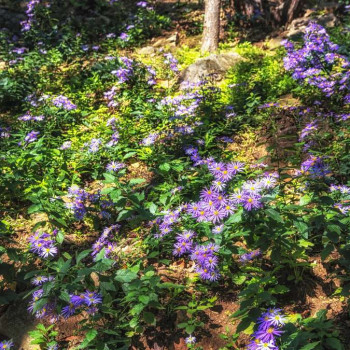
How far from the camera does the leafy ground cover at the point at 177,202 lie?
2.45m

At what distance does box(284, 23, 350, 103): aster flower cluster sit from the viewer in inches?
181

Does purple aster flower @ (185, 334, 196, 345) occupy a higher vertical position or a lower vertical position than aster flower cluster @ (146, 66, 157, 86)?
lower

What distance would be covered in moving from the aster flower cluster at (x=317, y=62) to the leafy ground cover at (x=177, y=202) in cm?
2

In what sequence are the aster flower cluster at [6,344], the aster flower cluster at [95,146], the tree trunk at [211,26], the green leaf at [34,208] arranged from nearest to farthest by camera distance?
1. the aster flower cluster at [6,344]
2. the green leaf at [34,208]
3. the aster flower cluster at [95,146]
4. the tree trunk at [211,26]

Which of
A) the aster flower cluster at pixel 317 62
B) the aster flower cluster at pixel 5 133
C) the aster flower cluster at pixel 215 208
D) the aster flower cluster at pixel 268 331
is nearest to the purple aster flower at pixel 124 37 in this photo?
the aster flower cluster at pixel 5 133

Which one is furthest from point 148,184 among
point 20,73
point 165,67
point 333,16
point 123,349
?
point 333,16

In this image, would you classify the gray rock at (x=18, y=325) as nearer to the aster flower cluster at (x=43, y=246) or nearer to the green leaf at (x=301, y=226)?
the aster flower cluster at (x=43, y=246)

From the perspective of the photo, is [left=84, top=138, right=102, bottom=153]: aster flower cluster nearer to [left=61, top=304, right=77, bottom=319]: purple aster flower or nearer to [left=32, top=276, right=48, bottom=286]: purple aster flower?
[left=32, top=276, right=48, bottom=286]: purple aster flower

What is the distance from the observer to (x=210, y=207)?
2.52 metres

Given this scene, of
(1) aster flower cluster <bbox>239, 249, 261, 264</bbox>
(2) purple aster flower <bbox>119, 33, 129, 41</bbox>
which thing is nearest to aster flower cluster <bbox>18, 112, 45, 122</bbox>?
(2) purple aster flower <bbox>119, 33, 129, 41</bbox>

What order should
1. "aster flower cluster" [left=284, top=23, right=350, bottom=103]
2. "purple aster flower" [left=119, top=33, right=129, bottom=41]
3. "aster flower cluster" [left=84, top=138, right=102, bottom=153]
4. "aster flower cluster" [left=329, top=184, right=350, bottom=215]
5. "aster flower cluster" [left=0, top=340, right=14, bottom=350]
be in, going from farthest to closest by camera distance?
"purple aster flower" [left=119, top=33, right=129, bottom=41] < "aster flower cluster" [left=284, top=23, right=350, bottom=103] < "aster flower cluster" [left=84, top=138, right=102, bottom=153] < "aster flower cluster" [left=329, top=184, right=350, bottom=215] < "aster flower cluster" [left=0, top=340, right=14, bottom=350]

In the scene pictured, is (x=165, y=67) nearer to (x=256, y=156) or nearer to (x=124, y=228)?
(x=256, y=156)

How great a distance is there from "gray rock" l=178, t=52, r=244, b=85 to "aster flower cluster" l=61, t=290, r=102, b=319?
4.30m

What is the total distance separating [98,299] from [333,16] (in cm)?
732
